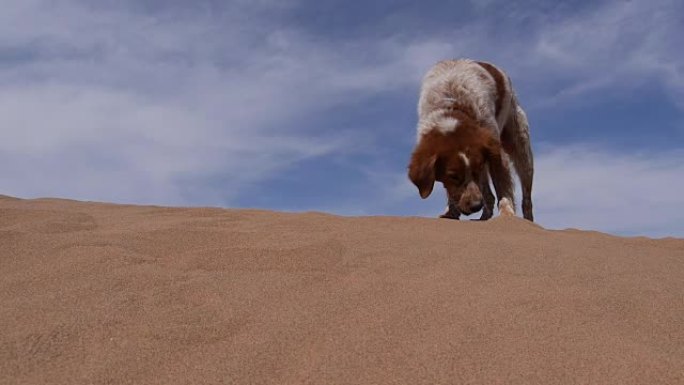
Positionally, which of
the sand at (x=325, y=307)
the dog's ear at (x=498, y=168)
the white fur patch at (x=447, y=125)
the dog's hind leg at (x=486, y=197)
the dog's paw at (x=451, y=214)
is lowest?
the sand at (x=325, y=307)

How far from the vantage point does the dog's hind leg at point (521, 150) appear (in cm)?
860

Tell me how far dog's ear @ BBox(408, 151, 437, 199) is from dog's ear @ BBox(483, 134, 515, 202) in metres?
0.55

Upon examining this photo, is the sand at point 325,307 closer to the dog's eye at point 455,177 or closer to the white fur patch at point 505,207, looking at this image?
the dog's eye at point 455,177

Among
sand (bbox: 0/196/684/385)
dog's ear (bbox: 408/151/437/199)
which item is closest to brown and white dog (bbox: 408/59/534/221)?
dog's ear (bbox: 408/151/437/199)

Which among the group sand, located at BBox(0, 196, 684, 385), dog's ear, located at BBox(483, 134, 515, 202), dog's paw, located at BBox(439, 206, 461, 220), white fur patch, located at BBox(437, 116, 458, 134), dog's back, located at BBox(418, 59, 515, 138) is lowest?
sand, located at BBox(0, 196, 684, 385)

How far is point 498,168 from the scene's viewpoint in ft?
22.6

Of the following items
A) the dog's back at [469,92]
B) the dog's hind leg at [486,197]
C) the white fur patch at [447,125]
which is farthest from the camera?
the dog's back at [469,92]

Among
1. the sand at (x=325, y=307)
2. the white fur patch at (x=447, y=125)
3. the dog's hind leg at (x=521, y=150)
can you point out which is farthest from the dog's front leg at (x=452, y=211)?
the sand at (x=325, y=307)

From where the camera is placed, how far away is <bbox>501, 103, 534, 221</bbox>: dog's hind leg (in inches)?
339

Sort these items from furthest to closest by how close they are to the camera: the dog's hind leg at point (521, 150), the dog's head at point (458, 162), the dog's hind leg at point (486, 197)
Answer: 1. the dog's hind leg at point (521, 150)
2. the dog's hind leg at point (486, 197)
3. the dog's head at point (458, 162)

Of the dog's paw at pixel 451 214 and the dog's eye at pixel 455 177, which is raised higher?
the dog's eye at pixel 455 177

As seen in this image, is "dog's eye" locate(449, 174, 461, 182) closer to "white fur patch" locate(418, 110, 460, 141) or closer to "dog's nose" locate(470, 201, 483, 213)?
"dog's nose" locate(470, 201, 483, 213)

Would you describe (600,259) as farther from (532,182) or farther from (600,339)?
(532,182)

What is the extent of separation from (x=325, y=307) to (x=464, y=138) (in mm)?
4597
